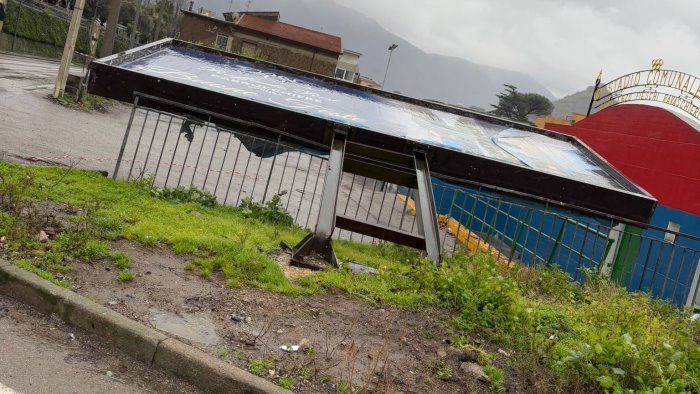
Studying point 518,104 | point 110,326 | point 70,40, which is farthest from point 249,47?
point 110,326

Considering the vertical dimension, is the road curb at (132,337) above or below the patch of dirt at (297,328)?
below

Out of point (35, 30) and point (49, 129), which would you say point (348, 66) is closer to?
point (35, 30)

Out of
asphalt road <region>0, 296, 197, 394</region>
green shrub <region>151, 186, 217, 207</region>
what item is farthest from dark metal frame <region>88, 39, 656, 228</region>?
asphalt road <region>0, 296, 197, 394</region>

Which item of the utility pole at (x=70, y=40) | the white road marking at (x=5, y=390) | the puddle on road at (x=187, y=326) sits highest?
the utility pole at (x=70, y=40)

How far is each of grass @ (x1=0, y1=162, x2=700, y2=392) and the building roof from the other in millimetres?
53080

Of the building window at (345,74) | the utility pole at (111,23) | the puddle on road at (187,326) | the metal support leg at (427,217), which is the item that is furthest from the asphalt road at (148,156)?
the building window at (345,74)

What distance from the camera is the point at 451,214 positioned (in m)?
13.5

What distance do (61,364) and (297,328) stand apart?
5.29ft

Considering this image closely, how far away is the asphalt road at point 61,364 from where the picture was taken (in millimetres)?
3652

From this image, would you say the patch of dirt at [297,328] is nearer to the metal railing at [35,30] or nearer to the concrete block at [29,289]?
the concrete block at [29,289]

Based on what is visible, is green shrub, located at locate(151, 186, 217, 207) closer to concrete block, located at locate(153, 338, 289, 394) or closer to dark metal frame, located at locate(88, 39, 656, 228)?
dark metal frame, located at locate(88, 39, 656, 228)

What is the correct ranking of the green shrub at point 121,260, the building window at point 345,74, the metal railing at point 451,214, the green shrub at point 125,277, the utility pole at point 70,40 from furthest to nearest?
the building window at point 345,74
the utility pole at point 70,40
the metal railing at point 451,214
the green shrub at point 121,260
the green shrub at point 125,277

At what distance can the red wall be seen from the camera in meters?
15.3

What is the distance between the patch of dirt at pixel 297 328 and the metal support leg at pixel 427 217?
2.79 feet
